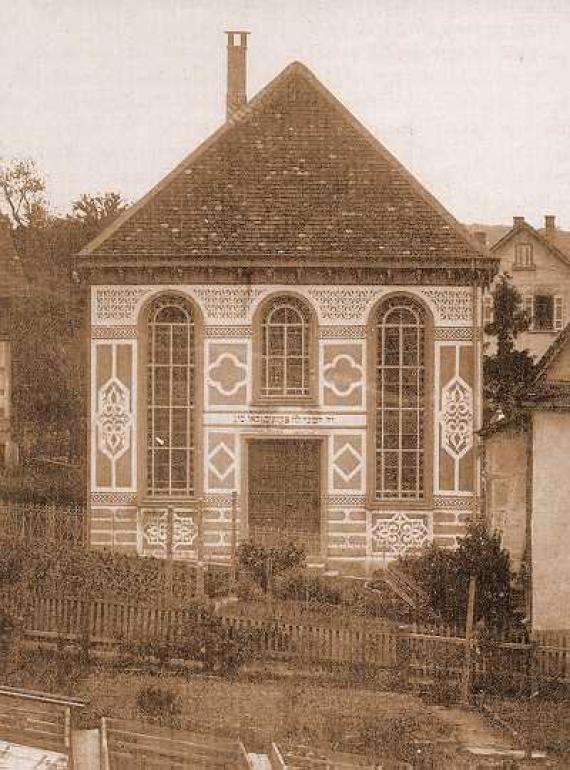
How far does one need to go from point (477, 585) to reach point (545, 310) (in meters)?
34.5

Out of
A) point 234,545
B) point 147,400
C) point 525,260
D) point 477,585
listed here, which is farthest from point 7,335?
point 477,585

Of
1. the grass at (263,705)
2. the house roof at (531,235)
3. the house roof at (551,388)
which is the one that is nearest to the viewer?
the grass at (263,705)

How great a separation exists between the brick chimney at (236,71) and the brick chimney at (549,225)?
96.4ft

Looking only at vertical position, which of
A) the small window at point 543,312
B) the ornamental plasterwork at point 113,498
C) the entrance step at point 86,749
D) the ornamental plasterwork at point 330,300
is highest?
the small window at point 543,312

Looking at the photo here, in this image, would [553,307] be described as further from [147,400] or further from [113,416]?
[113,416]

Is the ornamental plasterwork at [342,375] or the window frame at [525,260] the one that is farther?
the window frame at [525,260]

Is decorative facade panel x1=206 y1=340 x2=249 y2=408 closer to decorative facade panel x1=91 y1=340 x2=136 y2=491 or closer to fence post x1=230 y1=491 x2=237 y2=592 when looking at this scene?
decorative facade panel x1=91 y1=340 x2=136 y2=491

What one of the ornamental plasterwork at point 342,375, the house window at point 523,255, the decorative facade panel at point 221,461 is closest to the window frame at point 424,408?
the ornamental plasterwork at point 342,375

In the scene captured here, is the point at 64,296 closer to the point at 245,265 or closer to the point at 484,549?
the point at 245,265

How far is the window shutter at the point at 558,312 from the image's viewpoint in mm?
53781

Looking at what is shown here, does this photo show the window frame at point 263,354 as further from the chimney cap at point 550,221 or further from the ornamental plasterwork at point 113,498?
the chimney cap at point 550,221

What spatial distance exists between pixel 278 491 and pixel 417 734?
1280cm

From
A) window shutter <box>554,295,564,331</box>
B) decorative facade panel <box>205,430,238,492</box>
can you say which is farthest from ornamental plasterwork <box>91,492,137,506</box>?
window shutter <box>554,295,564,331</box>

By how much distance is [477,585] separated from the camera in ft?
70.0
